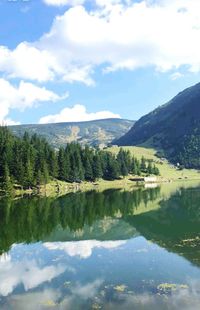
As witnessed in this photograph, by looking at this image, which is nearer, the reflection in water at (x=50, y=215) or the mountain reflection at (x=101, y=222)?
the mountain reflection at (x=101, y=222)

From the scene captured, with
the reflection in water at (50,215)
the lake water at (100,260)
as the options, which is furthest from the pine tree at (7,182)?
the lake water at (100,260)

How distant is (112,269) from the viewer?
160 ft

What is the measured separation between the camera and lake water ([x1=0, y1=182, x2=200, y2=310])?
3731cm

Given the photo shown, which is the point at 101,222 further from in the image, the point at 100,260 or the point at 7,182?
the point at 7,182

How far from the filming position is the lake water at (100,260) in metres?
37.3

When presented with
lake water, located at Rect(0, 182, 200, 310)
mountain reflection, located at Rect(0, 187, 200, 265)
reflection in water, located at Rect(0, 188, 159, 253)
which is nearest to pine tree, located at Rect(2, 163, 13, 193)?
reflection in water, located at Rect(0, 188, 159, 253)

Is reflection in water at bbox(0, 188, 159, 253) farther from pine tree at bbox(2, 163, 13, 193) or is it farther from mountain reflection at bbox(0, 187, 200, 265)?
pine tree at bbox(2, 163, 13, 193)

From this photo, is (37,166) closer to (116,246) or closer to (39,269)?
(116,246)

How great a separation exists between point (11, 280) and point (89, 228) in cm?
3768

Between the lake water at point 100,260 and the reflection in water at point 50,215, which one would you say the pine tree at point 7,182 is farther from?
the lake water at point 100,260

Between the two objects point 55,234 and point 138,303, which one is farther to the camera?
point 55,234

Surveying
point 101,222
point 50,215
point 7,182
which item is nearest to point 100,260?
point 101,222

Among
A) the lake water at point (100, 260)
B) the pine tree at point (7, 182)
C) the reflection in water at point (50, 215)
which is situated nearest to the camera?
the lake water at point (100, 260)

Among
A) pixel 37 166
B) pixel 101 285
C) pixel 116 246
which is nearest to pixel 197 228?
pixel 116 246
